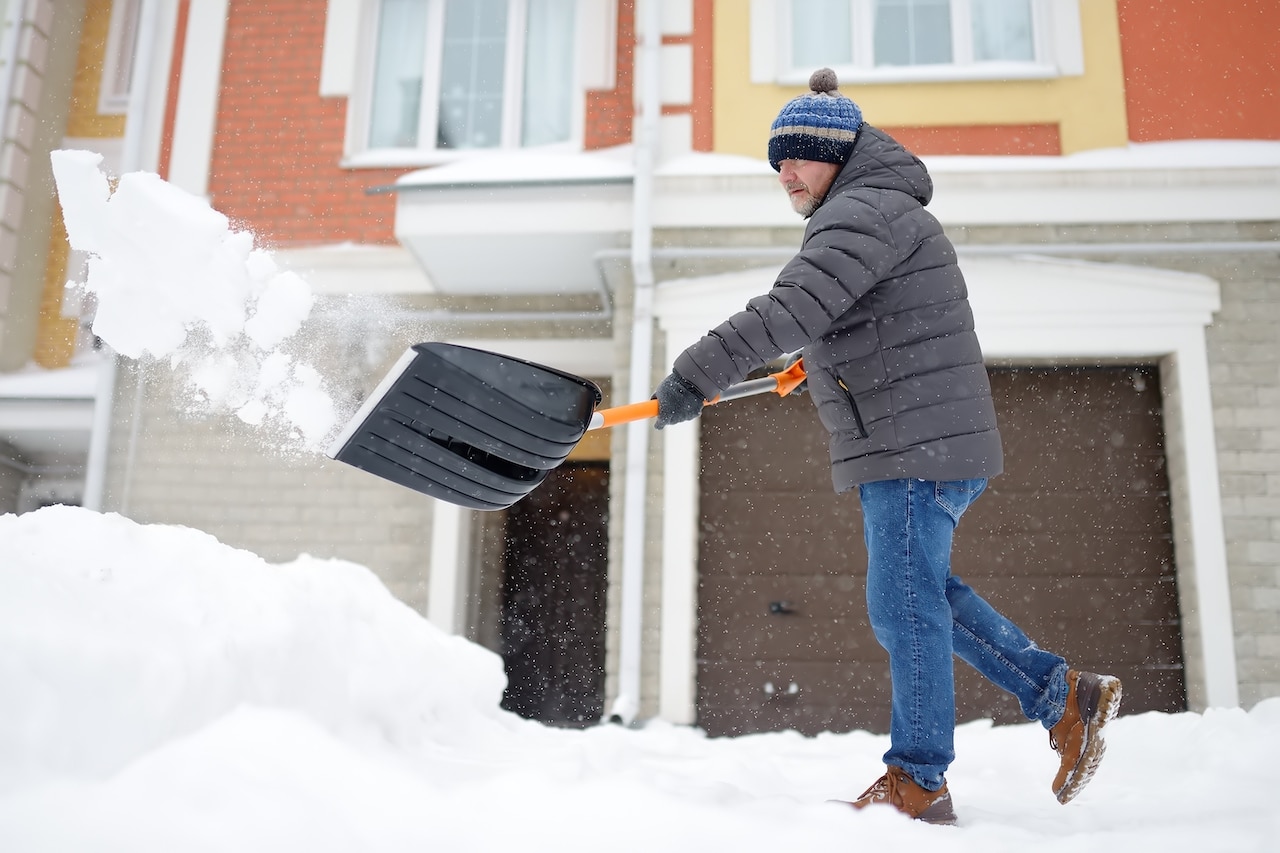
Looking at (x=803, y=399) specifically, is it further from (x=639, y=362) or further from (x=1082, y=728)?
(x=1082, y=728)

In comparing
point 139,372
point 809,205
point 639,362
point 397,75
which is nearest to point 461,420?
point 809,205

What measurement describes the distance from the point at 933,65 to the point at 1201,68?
1.45 meters

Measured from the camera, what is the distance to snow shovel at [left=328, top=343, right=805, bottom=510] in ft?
8.00

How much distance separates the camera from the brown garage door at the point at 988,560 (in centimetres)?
498

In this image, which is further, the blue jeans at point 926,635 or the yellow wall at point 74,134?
the yellow wall at point 74,134

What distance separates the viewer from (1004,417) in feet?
17.1

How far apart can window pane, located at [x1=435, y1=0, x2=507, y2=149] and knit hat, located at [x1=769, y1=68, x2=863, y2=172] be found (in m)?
4.63

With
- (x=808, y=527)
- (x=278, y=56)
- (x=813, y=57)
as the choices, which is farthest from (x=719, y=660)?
(x=278, y=56)

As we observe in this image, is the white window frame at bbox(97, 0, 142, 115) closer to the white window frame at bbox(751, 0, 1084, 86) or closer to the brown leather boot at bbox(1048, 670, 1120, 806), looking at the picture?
the white window frame at bbox(751, 0, 1084, 86)

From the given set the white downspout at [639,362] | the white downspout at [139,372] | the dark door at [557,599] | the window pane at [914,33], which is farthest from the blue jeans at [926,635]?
the dark door at [557,599]

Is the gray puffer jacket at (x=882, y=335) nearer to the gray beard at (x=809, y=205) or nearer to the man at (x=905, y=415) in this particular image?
the man at (x=905, y=415)

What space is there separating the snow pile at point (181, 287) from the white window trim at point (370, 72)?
157 centimetres

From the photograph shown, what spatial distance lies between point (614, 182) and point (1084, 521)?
3.21m

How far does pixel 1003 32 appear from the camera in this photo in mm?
5645
